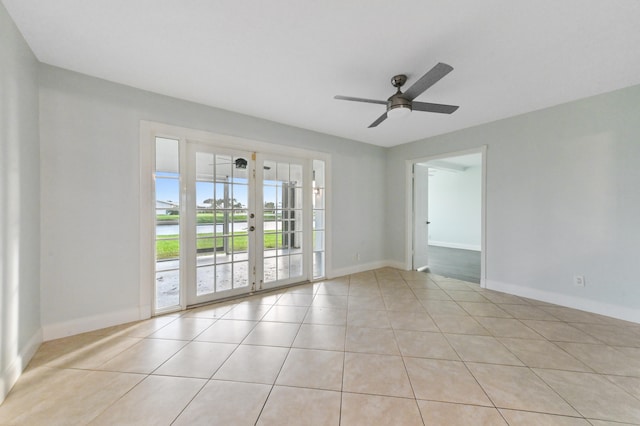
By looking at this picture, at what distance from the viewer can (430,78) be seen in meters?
1.79

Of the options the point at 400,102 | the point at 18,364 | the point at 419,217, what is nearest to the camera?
the point at 18,364

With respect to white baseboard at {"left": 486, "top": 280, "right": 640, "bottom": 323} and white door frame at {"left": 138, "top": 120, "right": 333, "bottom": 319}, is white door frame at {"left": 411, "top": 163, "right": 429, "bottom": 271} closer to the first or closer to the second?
white baseboard at {"left": 486, "top": 280, "right": 640, "bottom": 323}

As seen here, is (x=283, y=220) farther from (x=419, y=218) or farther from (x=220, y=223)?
(x=419, y=218)

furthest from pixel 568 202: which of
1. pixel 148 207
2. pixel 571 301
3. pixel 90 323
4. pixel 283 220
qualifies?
pixel 90 323

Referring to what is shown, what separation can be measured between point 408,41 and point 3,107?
9.11 ft

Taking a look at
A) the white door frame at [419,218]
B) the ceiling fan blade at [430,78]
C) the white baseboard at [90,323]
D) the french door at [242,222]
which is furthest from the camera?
the white door frame at [419,218]

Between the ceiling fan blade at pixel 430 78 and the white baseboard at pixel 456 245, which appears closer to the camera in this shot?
the ceiling fan blade at pixel 430 78

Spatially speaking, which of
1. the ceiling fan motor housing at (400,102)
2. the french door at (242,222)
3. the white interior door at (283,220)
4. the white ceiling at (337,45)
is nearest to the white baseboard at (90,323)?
the french door at (242,222)

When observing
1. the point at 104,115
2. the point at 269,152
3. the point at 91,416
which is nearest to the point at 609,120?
the point at 269,152

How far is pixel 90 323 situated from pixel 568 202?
5.36 meters

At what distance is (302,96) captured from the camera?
2.71 meters

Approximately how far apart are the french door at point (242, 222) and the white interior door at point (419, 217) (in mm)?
2178

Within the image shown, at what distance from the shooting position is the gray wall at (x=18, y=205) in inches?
60.1

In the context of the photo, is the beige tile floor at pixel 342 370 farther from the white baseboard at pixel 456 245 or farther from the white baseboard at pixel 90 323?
the white baseboard at pixel 456 245
